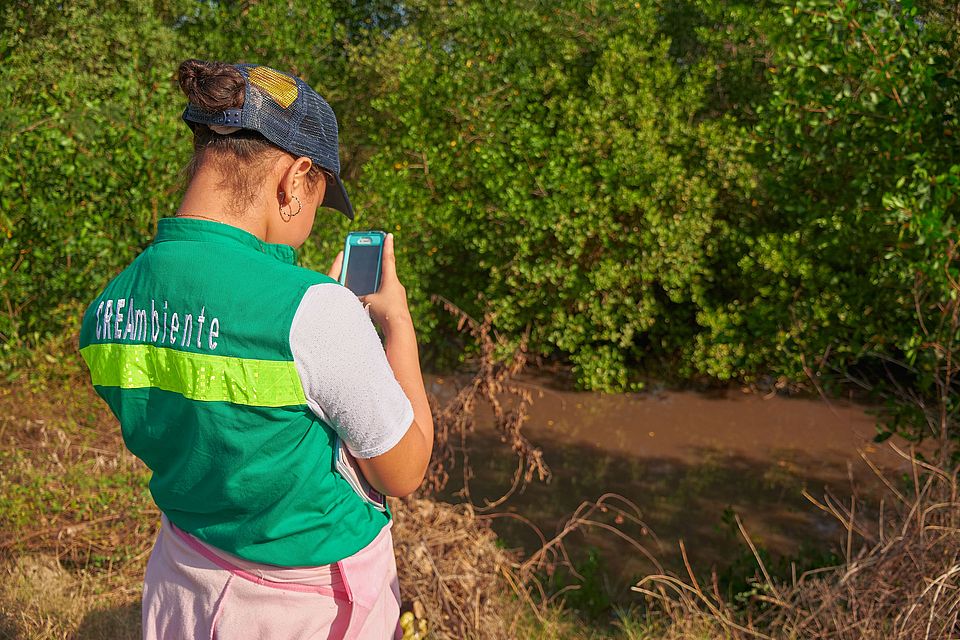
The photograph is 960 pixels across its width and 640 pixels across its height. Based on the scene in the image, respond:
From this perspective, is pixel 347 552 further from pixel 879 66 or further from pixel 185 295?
pixel 879 66

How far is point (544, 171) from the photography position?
7812mm

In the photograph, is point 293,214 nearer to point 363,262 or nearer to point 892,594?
point 363,262

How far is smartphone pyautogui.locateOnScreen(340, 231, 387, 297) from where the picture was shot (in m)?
1.84

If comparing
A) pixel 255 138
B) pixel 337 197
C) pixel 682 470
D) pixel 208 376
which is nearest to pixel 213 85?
pixel 255 138

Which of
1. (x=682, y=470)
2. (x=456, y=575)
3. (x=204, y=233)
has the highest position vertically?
(x=204, y=233)

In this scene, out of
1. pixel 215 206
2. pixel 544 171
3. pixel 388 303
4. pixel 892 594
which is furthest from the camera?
pixel 544 171

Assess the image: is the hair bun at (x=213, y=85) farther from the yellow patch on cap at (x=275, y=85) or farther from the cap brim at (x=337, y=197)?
the cap brim at (x=337, y=197)

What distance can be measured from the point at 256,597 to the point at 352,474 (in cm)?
29

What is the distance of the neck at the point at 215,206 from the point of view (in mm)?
1463

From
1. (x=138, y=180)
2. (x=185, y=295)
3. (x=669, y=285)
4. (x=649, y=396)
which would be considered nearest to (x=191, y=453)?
(x=185, y=295)

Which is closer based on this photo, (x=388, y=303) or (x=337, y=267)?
(x=388, y=303)

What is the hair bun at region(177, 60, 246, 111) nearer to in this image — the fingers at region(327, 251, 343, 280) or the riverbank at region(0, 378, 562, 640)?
the fingers at region(327, 251, 343, 280)

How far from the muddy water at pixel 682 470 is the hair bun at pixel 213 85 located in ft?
13.7

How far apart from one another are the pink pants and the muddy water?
3.72 m
